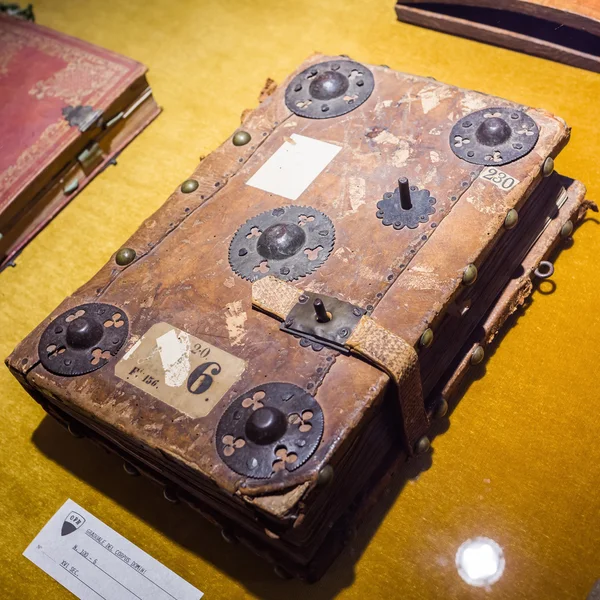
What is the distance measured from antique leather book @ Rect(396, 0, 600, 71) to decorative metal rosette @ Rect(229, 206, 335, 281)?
5.47ft

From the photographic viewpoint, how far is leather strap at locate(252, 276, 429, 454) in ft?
8.45

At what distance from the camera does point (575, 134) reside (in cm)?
374

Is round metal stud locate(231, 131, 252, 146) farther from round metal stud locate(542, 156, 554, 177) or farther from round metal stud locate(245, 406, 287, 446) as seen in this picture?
round metal stud locate(245, 406, 287, 446)

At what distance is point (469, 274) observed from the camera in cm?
275

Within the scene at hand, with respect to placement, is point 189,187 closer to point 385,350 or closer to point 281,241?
point 281,241

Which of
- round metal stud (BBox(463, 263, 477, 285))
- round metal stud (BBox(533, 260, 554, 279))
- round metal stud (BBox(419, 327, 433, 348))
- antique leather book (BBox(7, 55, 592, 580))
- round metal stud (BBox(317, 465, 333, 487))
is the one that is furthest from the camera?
round metal stud (BBox(533, 260, 554, 279))

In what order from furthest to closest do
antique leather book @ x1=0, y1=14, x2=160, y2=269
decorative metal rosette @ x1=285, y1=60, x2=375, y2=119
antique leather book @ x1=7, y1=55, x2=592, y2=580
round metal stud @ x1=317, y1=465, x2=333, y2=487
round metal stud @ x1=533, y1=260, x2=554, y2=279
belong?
1. antique leather book @ x1=0, y1=14, x2=160, y2=269
2. decorative metal rosette @ x1=285, y1=60, x2=375, y2=119
3. round metal stud @ x1=533, y1=260, x2=554, y2=279
4. antique leather book @ x1=7, y1=55, x2=592, y2=580
5. round metal stud @ x1=317, y1=465, x2=333, y2=487

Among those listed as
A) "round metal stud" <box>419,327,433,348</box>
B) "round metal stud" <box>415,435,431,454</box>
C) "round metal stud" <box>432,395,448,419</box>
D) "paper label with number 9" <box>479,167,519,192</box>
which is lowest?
"round metal stud" <box>415,435,431,454</box>

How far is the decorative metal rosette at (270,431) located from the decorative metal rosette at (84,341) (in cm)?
55

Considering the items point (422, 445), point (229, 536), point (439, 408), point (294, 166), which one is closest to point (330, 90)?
point (294, 166)

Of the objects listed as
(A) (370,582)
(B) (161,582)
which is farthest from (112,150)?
(A) (370,582)

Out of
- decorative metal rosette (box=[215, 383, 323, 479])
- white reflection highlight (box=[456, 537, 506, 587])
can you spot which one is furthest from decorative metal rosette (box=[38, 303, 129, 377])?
white reflection highlight (box=[456, 537, 506, 587])

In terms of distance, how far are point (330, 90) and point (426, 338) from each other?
1.28 metres

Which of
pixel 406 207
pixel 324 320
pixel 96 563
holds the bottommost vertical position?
pixel 96 563
